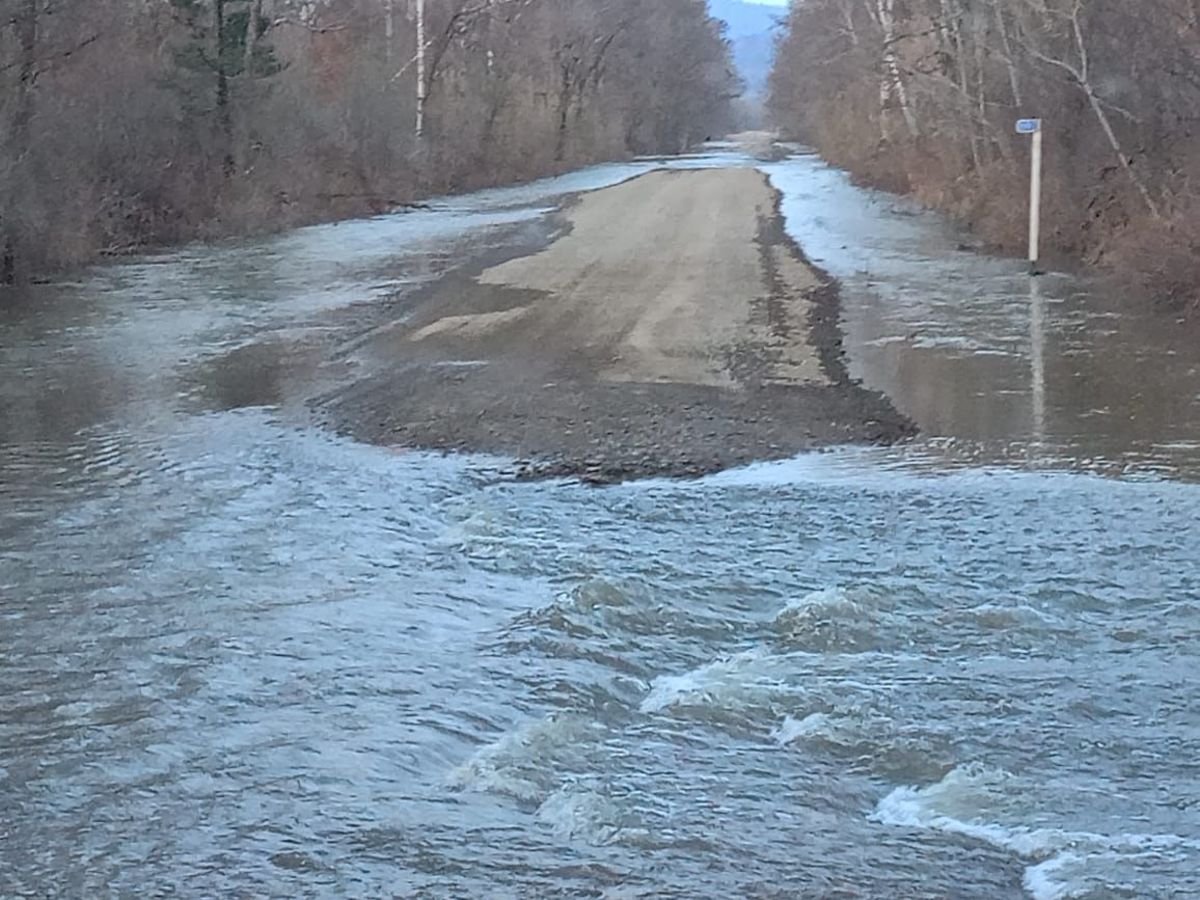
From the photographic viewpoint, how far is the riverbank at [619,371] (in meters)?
11.2

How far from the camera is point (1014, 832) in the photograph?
535 cm

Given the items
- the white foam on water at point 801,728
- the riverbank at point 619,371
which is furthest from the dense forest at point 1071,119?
the white foam on water at point 801,728

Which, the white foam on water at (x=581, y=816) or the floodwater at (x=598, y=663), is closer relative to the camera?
the floodwater at (x=598, y=663)

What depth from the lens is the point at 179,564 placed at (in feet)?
27.7

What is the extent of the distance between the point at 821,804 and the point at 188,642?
2962 millimetres

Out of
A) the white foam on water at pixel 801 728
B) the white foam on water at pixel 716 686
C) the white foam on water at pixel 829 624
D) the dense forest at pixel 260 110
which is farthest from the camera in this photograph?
the dense forest at pixel 260 110

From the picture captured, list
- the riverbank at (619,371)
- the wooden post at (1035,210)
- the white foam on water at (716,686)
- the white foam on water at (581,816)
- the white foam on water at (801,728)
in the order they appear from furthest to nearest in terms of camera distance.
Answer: the wooden post at (1035,210) < the riverbank at (619,371) < the white foam on water at (716,686) < the white foam on water at (801,728) < the white foam on water at (581,816)

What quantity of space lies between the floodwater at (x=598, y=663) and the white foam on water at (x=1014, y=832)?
2 centimetres

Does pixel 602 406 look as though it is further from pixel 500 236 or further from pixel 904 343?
pixel 500 236

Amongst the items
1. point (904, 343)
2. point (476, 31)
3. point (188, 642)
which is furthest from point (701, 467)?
point (476, 31)

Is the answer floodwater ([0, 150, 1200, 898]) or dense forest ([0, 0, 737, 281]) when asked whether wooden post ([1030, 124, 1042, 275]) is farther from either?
dense forest ([0, 0, 737, 281])

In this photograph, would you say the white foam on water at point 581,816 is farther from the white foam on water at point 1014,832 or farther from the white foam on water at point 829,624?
the white foam on water at point 829,624

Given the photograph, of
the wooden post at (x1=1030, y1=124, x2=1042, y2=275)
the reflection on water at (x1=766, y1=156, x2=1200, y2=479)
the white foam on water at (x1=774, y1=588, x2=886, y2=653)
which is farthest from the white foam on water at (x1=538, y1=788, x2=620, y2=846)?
the wooden post at (x1=1030, y1=124, x2=1042, y2=275)

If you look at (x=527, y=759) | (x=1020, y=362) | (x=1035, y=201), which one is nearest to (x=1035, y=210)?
(x=1035, y=201)
